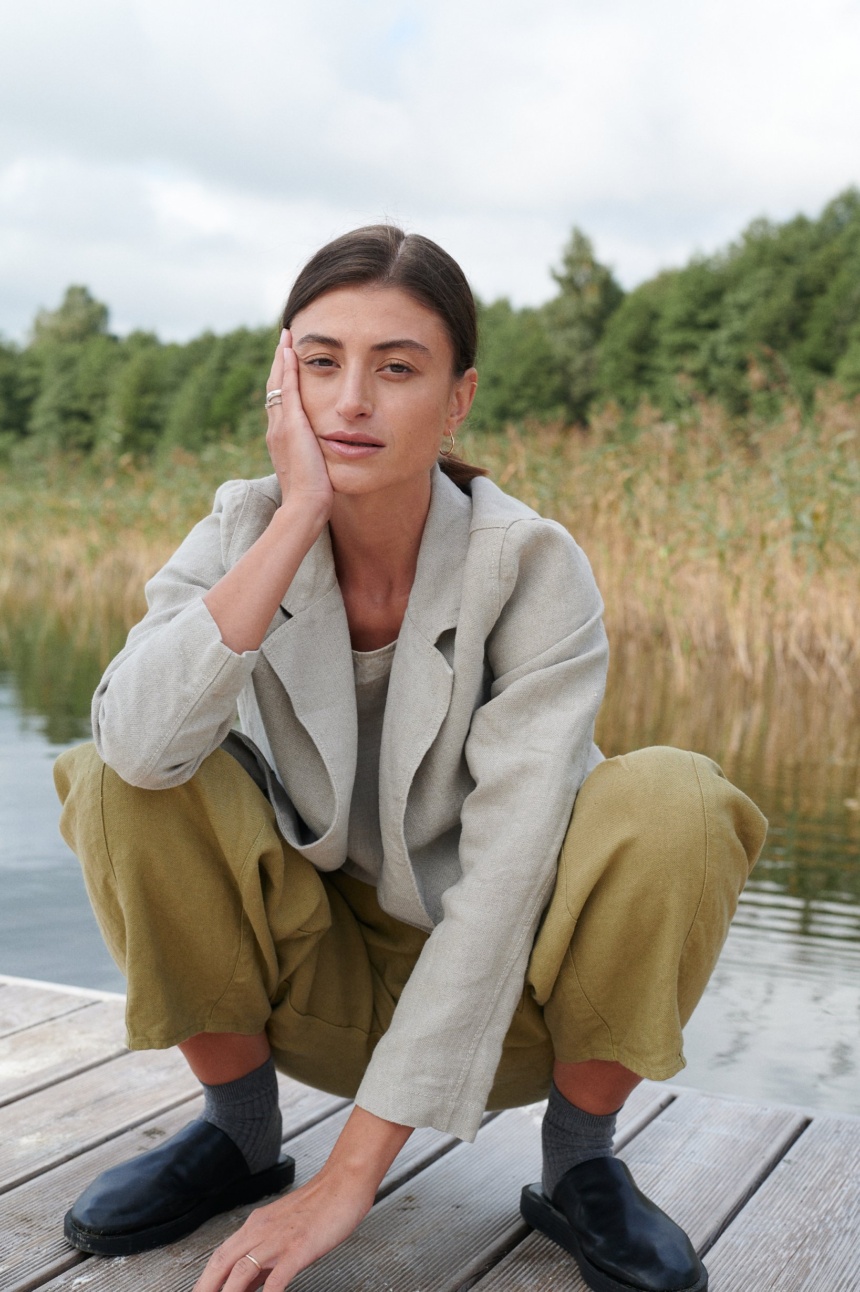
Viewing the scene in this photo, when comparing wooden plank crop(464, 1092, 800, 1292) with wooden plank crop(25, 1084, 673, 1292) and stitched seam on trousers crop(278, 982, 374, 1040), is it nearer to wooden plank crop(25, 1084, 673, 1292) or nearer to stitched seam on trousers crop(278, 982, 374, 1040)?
wooden plank crop(25, 1084, 673, 1292)

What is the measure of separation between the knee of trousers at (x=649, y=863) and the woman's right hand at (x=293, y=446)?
38 cm

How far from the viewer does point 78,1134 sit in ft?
4.58

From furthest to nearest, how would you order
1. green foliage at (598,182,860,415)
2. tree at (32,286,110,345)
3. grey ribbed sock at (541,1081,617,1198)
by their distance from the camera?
tree at (32,286,110,345), green foliage at (598,182,860,415), grey ribbed sock at (541,1081,617,1198)

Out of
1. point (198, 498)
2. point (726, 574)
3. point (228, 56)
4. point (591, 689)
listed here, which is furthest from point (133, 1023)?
point (228, 56)

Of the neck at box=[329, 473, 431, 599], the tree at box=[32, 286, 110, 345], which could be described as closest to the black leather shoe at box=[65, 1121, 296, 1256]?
the neck at box=[329, 473, 431, 599]

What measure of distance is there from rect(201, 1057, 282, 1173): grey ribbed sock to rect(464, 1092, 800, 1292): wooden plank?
0.27 metres

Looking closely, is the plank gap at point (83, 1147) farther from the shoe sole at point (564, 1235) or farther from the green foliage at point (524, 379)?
the green foliage at point (524, 379)

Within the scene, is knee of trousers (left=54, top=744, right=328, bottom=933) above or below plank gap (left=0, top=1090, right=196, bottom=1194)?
above

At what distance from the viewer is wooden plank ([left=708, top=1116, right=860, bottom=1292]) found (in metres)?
1.15

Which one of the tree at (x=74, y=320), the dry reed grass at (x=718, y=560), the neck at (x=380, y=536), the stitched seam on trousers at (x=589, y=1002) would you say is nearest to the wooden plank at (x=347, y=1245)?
the stitched seam on trousers at (x=589, y=1002)

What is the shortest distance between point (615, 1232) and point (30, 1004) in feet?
3.09

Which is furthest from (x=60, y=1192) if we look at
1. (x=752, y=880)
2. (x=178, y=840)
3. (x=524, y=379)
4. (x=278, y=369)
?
(x=524, y=379)

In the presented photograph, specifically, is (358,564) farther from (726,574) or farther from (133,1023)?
(726,574)

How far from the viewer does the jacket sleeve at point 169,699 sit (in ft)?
3.61
